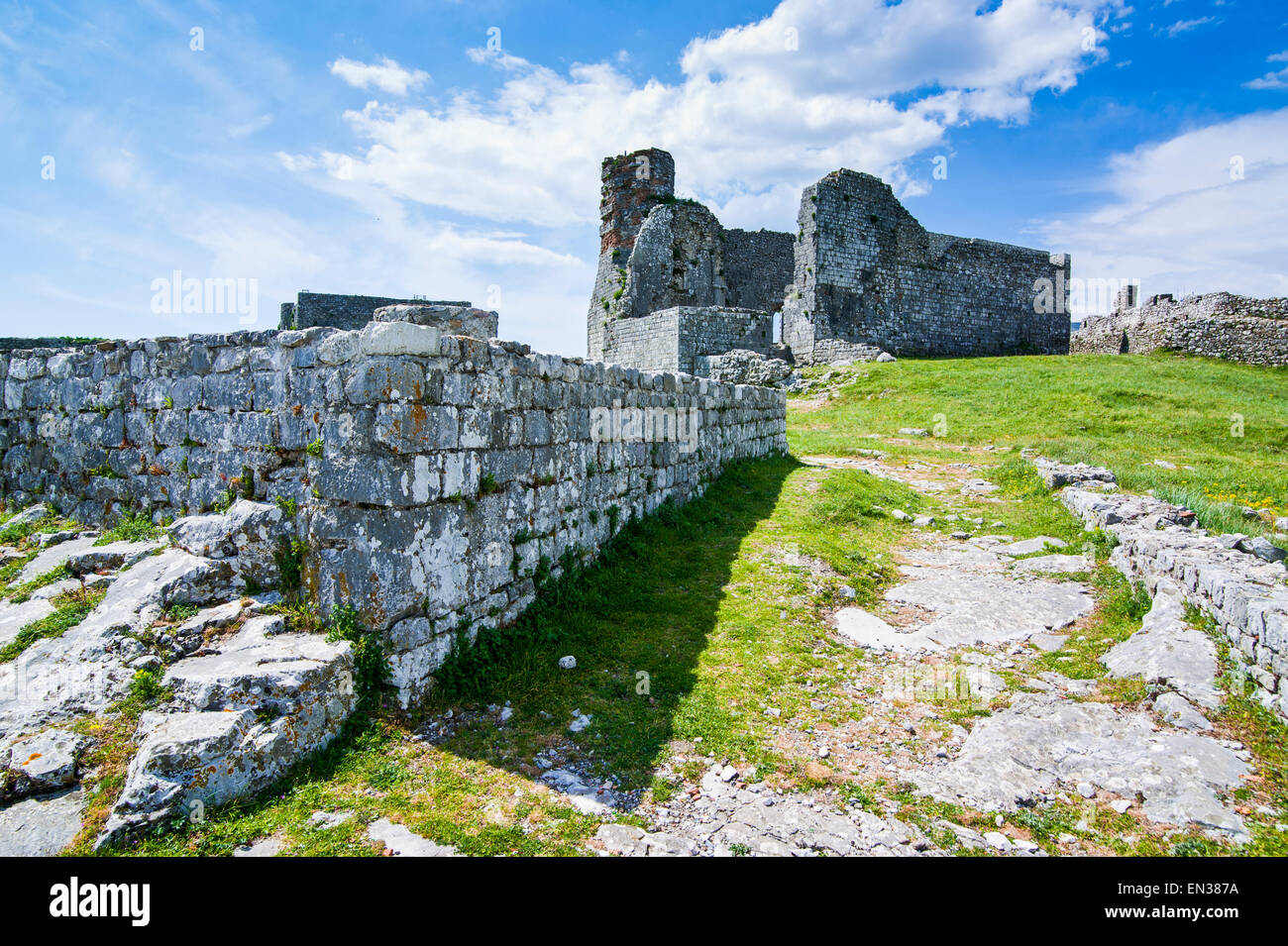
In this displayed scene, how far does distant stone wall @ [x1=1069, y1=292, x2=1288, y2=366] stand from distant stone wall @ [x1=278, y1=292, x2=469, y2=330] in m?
32.2

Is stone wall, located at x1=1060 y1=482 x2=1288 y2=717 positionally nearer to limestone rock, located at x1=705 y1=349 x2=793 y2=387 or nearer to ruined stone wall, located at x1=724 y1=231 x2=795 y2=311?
limestone rock, located at x1=705 y1=349 x2=793 y2=387

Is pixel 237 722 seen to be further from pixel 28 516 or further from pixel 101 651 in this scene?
pixel 28 516

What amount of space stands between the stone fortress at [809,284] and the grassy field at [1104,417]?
364 cm

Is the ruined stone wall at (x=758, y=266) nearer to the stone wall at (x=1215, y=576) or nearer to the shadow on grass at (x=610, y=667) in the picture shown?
the stone wall at (x=1215, y=576)

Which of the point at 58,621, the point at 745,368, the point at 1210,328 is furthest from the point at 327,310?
the point at 1210,328

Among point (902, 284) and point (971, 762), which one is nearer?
point (971, 762)

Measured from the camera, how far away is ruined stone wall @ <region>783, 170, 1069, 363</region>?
2744 cm

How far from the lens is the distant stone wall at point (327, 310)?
24406mm

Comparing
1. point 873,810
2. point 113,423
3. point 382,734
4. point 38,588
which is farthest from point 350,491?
point 113,423

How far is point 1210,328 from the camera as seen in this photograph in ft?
95.4

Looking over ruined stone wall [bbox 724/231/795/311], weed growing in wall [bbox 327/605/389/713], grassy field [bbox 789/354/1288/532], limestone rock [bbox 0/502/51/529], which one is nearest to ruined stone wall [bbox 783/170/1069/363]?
grassy field [bbox 789/354/1288/532]

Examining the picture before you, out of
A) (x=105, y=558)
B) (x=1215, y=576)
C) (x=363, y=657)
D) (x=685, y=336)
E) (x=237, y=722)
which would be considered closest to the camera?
(x=237, y=722)

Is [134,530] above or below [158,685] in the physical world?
above

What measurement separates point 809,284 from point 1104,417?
1253 cm
